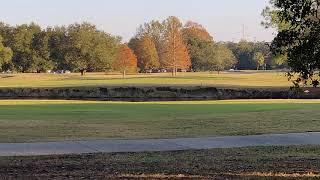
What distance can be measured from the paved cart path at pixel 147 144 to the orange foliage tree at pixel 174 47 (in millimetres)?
95812

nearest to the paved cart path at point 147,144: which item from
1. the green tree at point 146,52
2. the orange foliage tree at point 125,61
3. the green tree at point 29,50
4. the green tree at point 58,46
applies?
the orange foliage tree at point 125,61

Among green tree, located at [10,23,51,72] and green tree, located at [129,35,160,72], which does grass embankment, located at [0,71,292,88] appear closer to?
green tree, located at [10,23,51,72]

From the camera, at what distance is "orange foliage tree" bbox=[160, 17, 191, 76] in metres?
113

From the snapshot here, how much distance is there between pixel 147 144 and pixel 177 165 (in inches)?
150

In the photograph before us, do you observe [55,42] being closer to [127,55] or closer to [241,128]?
[127,55]

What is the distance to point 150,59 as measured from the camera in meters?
120

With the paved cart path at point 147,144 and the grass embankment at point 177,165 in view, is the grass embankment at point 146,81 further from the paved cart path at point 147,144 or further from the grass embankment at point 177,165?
the grass embankment at point 177,165

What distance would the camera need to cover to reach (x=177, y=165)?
10438 millimetres

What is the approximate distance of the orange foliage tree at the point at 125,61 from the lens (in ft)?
379

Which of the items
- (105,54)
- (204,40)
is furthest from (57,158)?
(204,40)

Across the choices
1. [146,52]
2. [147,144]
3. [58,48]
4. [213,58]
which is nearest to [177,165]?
[147,144]

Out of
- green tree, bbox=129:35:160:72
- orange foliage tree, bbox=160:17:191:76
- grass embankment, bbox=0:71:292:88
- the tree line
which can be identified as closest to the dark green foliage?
the tree line

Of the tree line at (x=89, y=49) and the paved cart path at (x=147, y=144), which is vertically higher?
the tree line at (x=89, y=49)

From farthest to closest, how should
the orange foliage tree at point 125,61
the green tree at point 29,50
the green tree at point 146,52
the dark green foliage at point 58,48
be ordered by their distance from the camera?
the green tree at point 146,52, the orange foliage tree at point 125,61, the green tree at point 29,50, the dark green foliage at point 58,48
